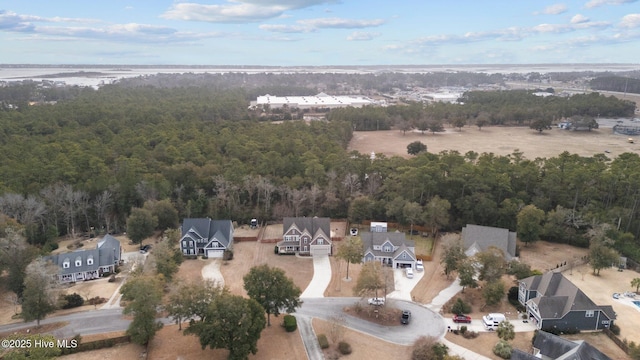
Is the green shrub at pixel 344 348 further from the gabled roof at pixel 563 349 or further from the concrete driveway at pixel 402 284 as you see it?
the gabled roof at pixel 563 349

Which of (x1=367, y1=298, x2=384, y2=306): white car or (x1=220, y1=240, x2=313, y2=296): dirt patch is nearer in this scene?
(x1=367, y1=298, x2=384, y2=306): white car

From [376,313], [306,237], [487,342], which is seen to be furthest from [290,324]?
[306,237]

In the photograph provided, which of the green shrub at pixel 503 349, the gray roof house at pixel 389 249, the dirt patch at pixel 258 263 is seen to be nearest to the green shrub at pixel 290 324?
the dirt patch at pixel 258 263

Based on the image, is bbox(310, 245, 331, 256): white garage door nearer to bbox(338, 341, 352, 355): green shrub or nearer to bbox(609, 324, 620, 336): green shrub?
bbox(338, 341, 352, 355): green shrub

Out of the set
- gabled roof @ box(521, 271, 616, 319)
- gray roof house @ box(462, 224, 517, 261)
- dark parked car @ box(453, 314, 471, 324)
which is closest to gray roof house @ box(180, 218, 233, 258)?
dark parked car @ box(453, 314, 471, 324)

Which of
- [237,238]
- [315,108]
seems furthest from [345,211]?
[315,108]
